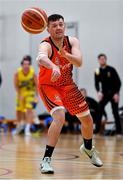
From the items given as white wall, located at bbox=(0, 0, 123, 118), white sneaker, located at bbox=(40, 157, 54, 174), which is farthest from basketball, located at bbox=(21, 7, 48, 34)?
white wall, located at bbox=(0, 0, 123, 118)

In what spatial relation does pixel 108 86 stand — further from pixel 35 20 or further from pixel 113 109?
pixel 35 20

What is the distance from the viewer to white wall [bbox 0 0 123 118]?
15.8m

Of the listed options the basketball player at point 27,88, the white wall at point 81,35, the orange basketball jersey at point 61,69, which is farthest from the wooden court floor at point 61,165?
the white wall at point 81,35

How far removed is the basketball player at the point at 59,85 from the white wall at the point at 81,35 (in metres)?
9.30

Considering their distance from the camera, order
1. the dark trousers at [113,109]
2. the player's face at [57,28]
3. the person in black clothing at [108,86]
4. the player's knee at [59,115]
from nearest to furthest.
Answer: the player's knee at [59,115]
the player's face at [57,28]
the dark trousers at [113,109]
the person in black clothing at [108,86]

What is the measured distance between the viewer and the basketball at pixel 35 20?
6.11 metres

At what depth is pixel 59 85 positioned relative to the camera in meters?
6.34

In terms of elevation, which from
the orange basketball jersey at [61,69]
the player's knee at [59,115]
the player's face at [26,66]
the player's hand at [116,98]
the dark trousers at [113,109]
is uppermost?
the orange basketball jersey at [61,69]

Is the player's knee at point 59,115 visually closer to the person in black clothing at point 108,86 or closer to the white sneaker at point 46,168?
the white sneaker at point 46,168

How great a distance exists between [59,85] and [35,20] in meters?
0.82

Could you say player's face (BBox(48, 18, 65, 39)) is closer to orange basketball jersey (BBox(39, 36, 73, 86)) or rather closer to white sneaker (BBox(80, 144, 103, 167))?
orange basketball jersey (BBox(39, 36, 73, 86))

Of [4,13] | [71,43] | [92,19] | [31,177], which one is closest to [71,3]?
[92,19]

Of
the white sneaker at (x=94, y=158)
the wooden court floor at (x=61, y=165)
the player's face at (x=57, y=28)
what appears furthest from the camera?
the white sneaker at (x=94, y=158)

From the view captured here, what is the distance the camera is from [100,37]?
1608 cm
